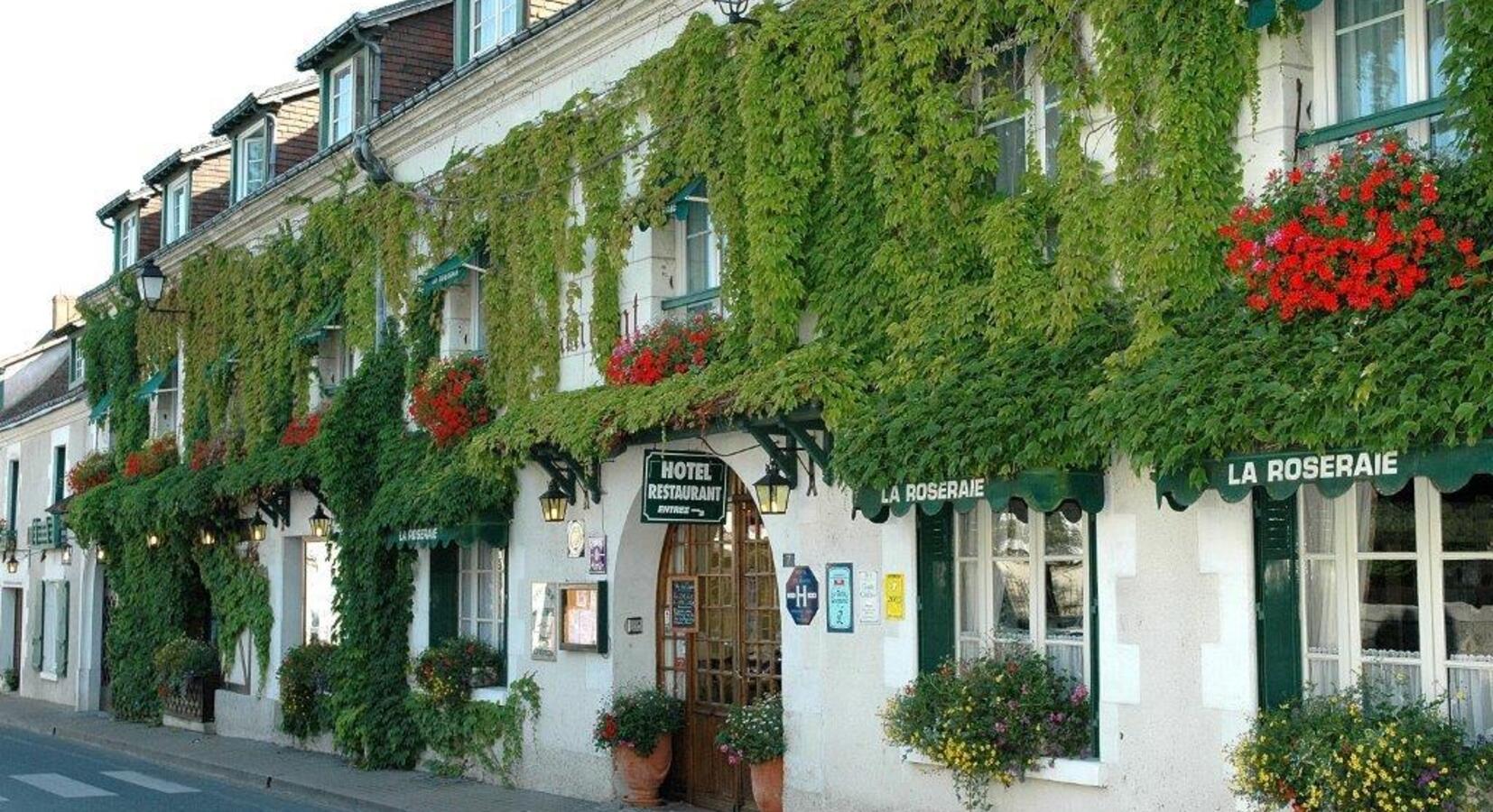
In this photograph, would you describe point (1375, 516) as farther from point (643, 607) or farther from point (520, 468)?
point (520, 468)

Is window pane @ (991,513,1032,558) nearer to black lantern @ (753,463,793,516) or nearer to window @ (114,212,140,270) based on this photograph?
black lantern @ (753,463,793,516)

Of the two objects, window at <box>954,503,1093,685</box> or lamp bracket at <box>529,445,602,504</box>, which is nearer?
window at <box>954,503,1093,685</box>

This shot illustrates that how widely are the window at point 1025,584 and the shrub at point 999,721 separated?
0.18 meters

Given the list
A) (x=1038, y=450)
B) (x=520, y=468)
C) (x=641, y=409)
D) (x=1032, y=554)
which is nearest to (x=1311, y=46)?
(x=1038, y=450)

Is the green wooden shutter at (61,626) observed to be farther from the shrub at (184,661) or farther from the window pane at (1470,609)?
the window pane at (1470,609)

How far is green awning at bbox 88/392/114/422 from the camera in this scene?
87.9 feet

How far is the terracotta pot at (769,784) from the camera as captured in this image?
40.9 feet

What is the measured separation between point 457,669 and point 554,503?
2600 millimetres

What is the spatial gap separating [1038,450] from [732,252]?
395 cm

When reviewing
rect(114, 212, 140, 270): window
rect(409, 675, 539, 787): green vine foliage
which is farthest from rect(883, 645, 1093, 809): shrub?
rect(114, 212, 140, 270): window

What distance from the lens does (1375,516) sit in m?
8.57

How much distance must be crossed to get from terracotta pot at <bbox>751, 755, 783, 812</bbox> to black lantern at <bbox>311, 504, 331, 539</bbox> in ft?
26.8

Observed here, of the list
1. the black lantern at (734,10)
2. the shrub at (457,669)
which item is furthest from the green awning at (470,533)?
the black lantern at (734,10)

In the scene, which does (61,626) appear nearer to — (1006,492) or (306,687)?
(306,687)
